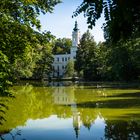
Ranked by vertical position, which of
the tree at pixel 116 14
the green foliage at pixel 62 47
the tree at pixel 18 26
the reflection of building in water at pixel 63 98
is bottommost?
the tree at pixel 116 14

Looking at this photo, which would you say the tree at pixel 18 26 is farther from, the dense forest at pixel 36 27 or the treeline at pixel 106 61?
the treeline at pixel 106 61

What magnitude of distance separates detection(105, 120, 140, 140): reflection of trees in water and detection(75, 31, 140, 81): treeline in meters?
16.8

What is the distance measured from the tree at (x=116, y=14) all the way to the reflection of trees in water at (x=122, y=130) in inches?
369

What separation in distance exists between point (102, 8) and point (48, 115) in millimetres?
18633

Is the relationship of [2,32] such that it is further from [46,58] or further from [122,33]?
[46,58]

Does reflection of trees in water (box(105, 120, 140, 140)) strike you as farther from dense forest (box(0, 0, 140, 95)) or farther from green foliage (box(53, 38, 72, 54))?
green foliage (box(53, 38, 72, 54))

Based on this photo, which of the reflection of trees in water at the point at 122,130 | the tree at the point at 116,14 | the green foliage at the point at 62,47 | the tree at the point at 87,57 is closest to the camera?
the tree at the point at 116,14

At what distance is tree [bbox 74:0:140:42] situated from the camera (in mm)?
3570

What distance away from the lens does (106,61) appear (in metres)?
72.1

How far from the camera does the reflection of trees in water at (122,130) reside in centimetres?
1352

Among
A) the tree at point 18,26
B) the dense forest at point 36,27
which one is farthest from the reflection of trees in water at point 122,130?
the tree at point 18,26

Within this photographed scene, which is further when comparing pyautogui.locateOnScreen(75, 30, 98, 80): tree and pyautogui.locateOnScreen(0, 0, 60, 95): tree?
pyautogui.locateOnScreen(75, 30, 98, 80): tree

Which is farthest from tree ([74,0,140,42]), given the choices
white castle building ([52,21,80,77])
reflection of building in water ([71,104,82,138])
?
white castle building ([52,21,80,77])

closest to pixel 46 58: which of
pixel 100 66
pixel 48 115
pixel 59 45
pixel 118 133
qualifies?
pixel 100 66
